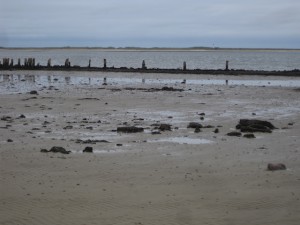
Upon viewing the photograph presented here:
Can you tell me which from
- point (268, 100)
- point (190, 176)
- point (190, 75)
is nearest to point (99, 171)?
point (190, 176)

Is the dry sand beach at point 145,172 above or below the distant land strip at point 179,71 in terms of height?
below

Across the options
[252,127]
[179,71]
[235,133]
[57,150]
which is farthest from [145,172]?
[179,71]

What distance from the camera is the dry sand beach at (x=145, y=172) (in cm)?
715

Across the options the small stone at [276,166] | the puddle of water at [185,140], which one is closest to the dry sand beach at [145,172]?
the puddle of water at [185,140]

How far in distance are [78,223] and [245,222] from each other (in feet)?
8.13

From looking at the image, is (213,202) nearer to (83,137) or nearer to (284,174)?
(284,174)

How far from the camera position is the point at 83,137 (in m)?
13.8

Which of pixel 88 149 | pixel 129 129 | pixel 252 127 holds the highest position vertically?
pixel 252 127

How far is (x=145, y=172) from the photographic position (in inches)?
382

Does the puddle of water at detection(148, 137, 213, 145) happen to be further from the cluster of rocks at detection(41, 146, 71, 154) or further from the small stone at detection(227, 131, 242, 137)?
the cluster of rocks at detection(41, 146, 71, 154)

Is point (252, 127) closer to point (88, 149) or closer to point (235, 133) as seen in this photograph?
point (235, 133)

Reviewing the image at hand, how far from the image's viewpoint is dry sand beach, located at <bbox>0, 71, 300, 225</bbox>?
7148mm

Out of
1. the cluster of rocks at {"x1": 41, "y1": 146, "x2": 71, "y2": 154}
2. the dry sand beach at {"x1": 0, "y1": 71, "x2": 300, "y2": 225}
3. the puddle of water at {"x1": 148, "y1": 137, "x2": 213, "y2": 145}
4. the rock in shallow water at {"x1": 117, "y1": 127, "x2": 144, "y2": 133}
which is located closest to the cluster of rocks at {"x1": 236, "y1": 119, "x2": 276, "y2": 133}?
the dry sand beach at {"x1": 0, "y1": 71, "x2": 300, "y2": 225}

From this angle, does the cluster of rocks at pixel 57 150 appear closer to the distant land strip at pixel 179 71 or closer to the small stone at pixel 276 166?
the small stone at pixel 276 166
